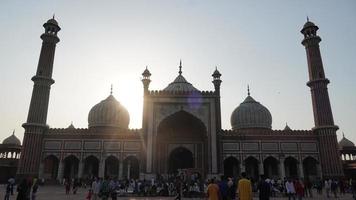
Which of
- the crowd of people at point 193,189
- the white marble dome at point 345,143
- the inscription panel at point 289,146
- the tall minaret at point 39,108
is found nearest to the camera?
the crowd of people at point 193,189

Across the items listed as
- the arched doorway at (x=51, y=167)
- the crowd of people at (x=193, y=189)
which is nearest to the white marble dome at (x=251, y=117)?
the crowd of people at (x=193, y=189)

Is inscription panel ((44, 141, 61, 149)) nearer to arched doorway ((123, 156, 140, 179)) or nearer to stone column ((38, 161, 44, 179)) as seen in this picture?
stone column ((38, 161, 44, 179))

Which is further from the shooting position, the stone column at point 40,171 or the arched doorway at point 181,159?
the arched doorway at point 181,159

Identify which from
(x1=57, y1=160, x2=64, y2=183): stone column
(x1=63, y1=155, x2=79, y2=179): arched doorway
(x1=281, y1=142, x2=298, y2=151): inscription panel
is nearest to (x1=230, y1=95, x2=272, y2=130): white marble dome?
(x1=281, y1=142, x2=298, y2=151): inscription panel

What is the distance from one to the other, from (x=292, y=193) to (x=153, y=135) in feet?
40.6

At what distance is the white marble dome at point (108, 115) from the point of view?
28.1m

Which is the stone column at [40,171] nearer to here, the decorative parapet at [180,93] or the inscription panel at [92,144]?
the inscription panel at [92,144]

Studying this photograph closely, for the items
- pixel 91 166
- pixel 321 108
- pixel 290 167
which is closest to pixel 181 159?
pixel 91 166

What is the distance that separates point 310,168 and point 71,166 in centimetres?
1849

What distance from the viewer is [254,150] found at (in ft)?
78.5

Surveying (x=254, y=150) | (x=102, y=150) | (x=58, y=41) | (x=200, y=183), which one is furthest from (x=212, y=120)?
(x=58, y=41)

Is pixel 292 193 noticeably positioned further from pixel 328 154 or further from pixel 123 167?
pixel 123 167

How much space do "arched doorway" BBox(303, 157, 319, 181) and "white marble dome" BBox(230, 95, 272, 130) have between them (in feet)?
17.0

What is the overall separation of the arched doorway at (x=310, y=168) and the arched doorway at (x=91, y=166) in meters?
15.9
